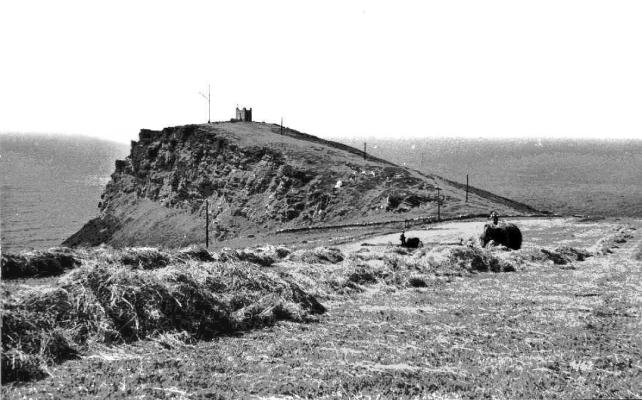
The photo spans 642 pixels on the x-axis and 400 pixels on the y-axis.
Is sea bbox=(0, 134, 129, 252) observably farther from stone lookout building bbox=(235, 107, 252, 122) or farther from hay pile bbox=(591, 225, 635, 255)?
hay pile bbox=(591, 225, 635, 255)

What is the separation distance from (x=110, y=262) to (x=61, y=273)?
117cm

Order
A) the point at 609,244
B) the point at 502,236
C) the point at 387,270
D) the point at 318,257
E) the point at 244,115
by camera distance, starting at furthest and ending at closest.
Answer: the point at 244,115 → the point at 609,244 → the point at 502,236 → the point at 318,257 → the point at 387,270

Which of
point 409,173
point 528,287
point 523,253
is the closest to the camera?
point 528,287

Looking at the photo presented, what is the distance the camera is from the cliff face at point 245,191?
9331cm

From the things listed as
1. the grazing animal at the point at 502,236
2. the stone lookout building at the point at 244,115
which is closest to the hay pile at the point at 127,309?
the grazing animal at the point at 502,236

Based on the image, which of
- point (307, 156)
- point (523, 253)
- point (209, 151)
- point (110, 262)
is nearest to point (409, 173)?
point (307, 156)

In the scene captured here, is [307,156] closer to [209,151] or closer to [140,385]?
[209,151]

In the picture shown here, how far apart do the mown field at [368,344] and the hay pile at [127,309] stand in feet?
0.23

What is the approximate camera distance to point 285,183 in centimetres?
10088

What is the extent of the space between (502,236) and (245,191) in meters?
69.9

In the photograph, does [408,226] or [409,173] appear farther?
[409,173]

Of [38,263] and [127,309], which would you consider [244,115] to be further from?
[127,309]

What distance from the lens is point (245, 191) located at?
103875 mm

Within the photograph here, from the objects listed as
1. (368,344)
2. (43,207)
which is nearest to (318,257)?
(368,344)
